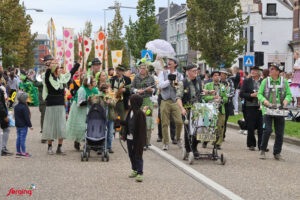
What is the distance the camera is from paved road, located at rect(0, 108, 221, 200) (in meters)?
7.17

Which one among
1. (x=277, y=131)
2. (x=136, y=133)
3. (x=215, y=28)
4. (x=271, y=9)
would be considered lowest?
(x=277, y=131)

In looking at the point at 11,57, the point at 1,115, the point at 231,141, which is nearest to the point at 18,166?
the point at 1,115

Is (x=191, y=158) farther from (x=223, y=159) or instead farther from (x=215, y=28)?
(x=215, y=28)

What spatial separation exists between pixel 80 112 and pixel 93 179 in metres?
3.36

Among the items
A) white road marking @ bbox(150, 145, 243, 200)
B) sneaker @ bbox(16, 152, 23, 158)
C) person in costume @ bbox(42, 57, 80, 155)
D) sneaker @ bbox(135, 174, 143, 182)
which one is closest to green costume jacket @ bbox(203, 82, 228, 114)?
A: white road marking @ bbox(150, 145, 243, 200)

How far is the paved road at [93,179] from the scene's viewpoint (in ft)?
23.5

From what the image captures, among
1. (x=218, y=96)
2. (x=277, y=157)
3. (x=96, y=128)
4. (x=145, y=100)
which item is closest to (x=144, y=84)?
(x=145, y=100)

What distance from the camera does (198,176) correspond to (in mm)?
8609

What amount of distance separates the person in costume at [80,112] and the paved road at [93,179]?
0.43 meters

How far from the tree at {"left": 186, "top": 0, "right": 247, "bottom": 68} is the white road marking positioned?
25206 mm

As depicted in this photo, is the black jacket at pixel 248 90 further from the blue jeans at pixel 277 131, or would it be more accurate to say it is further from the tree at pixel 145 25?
the tree at pixel 145 25

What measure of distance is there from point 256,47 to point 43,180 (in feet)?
167

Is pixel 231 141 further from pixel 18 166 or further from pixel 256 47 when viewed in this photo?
pixel 256 47

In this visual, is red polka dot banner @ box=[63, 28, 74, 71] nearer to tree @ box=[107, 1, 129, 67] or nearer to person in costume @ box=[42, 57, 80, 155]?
person in costume @ box=[42, 57, 80, 155]
